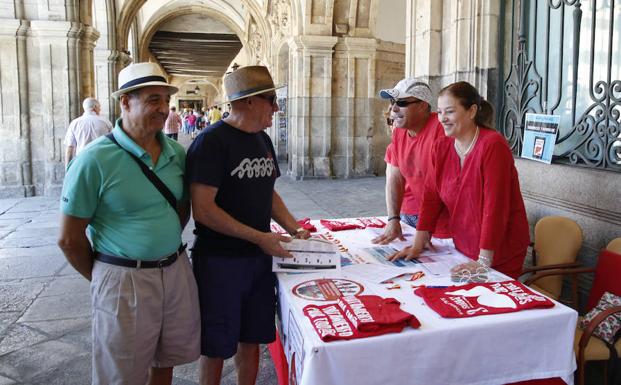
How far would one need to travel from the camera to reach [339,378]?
1.60 m

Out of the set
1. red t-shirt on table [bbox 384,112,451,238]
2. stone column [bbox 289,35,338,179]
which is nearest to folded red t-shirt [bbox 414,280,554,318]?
red t-shirt on table [bbox 384,112,451,238]

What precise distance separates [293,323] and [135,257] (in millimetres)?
640

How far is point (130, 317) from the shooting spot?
1.92 meters

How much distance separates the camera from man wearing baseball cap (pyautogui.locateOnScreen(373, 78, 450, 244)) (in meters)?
2.92

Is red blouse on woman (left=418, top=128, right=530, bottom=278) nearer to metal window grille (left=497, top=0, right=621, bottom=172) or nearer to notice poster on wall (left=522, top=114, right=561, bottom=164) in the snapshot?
metal window grille (left=497, top=0, right=621, bottom=172)

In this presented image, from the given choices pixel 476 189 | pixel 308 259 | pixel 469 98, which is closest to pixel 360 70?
pixel 469 98

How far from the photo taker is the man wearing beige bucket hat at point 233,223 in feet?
6.97

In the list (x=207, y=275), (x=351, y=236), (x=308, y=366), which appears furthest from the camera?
(x=351, y=236)

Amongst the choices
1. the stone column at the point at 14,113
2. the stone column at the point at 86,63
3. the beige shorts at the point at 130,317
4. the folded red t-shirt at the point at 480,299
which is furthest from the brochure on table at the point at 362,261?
the stone column at the point at 86,63

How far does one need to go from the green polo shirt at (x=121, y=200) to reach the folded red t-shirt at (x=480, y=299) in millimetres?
1024

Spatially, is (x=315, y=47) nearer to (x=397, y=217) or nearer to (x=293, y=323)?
(x=397, y=217)

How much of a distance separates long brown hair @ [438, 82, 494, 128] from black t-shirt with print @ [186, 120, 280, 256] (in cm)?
93

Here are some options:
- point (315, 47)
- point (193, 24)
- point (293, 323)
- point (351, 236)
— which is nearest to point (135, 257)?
point (293, 323)

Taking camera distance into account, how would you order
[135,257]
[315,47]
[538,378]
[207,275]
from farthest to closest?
[315,47] < [207,275] < [135,257] < [538,378]
